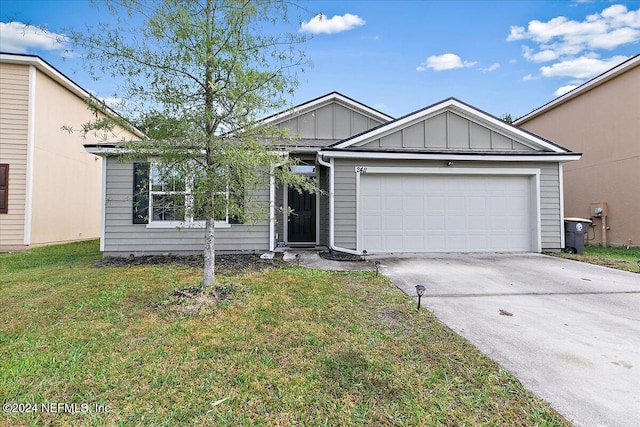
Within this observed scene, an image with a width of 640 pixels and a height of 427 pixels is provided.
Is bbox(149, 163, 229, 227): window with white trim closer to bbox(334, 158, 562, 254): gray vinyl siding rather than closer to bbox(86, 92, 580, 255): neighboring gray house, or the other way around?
A: bbox(86, 92, 580, 255): neighboring gray house

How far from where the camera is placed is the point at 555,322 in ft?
11.5

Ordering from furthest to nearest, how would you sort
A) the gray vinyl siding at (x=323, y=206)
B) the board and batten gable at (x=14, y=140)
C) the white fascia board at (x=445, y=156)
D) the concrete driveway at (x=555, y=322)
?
the board and batten gable at (x=14, y=140) < the gray vinyl siding at (x=323, y=206) < the white fascia board at (x=445, y=156) < the concrete driveway at (x=555, y=322)

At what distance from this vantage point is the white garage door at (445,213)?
789 cm

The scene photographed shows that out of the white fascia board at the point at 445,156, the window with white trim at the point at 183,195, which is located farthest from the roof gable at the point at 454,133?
the window with white trim at the point at 183,195

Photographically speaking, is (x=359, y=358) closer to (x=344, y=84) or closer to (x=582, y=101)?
(x=344, y=84)

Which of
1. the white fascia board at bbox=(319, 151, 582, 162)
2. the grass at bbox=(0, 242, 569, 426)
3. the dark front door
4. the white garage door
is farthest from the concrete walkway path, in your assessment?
the white fascia board at bbox=(319, 151, 582, 162)

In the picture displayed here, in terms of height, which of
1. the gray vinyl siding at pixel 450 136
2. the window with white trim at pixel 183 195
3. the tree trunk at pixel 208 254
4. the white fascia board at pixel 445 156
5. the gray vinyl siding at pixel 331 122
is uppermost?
the gray vinyl siding at pixel 331 122

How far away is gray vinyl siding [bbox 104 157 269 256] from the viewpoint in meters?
7.38

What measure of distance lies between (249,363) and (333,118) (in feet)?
30.4

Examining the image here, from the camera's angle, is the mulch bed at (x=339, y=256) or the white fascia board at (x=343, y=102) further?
the white fascia board at (x=343, y=102)

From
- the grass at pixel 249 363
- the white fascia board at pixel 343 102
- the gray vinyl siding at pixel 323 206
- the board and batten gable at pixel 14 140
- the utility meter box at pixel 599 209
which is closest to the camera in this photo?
the grass at pixel 249 363

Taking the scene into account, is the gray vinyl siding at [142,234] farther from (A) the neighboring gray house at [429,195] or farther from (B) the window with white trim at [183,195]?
(B) the window with white trim at [183,195]

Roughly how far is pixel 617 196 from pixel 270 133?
12.0m

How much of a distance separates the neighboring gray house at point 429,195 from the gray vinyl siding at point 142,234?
2cm
